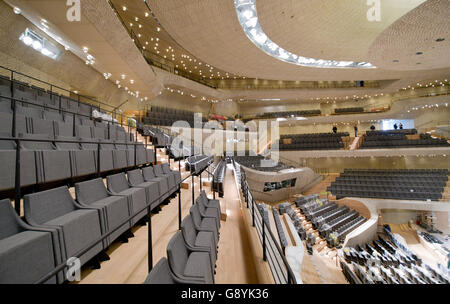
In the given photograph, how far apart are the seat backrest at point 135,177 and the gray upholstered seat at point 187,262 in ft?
3.76

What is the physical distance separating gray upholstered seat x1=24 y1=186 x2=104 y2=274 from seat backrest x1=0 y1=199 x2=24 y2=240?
0.19ft

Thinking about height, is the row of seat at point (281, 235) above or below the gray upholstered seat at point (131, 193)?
below

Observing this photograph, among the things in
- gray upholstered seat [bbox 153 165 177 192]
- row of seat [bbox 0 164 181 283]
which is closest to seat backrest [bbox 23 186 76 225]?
row of seat [bbox 0 164 181 283]

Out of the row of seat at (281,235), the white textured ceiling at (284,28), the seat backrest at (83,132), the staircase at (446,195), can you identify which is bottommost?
the row of seat at (281,235)

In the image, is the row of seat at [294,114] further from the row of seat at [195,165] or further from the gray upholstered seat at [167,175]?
the gray upholstered seat at [167,175]

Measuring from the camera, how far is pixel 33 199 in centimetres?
119

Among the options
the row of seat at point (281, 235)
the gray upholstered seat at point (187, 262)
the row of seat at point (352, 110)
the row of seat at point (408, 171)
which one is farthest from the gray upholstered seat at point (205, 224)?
the row of seat at point (352, 110)

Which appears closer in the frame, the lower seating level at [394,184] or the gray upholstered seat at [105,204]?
the gray upholstered seat at [105,204]

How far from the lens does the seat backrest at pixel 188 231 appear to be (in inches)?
54.6

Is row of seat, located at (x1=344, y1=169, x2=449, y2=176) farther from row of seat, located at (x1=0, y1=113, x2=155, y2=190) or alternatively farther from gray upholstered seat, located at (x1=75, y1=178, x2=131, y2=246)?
gray upholstered seat, located at (x1=75, y1=178, x2=131, y2=246)

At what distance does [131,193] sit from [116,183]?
298mm

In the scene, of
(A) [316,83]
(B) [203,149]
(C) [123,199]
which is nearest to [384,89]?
(A) [316,83]

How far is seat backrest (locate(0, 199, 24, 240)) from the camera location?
102cm

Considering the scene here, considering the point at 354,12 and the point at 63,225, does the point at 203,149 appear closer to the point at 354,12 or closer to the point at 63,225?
the point at 354,12
